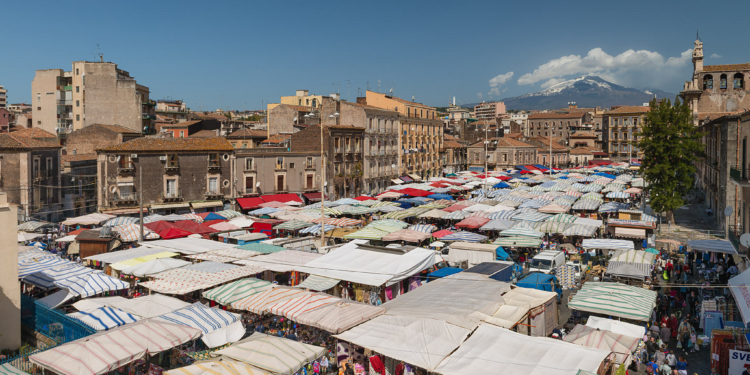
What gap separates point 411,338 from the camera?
11.8 meters

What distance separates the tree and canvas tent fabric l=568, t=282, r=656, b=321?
2189 cm

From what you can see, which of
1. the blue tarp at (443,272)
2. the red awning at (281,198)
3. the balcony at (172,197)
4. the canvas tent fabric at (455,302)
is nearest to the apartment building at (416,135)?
the red awning at (281,198)

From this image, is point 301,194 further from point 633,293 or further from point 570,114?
point 570,114

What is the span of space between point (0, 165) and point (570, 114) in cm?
11419

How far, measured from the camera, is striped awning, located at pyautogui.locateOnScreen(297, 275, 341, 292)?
17.5 m

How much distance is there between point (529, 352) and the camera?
→ 10875 mm

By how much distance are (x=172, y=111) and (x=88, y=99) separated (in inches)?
1200

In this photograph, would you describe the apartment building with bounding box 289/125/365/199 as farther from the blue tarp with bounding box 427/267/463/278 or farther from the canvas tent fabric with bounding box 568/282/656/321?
the canvas tent fabric with bounding box 568/282/656/321

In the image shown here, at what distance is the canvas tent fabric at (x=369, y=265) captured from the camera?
17.6 m

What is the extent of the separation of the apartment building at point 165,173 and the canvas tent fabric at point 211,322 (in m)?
23.8

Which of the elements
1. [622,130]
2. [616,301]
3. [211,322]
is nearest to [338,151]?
[211,322]

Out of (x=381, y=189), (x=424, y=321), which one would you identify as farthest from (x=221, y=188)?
(x=424, y=321)

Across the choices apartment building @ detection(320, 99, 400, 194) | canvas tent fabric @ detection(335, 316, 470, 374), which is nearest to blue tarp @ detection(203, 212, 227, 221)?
apartment building @ detection(320, 99, 400, 194)

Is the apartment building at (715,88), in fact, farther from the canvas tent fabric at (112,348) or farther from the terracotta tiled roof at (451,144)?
the canvas tent fabric at (112,348)
